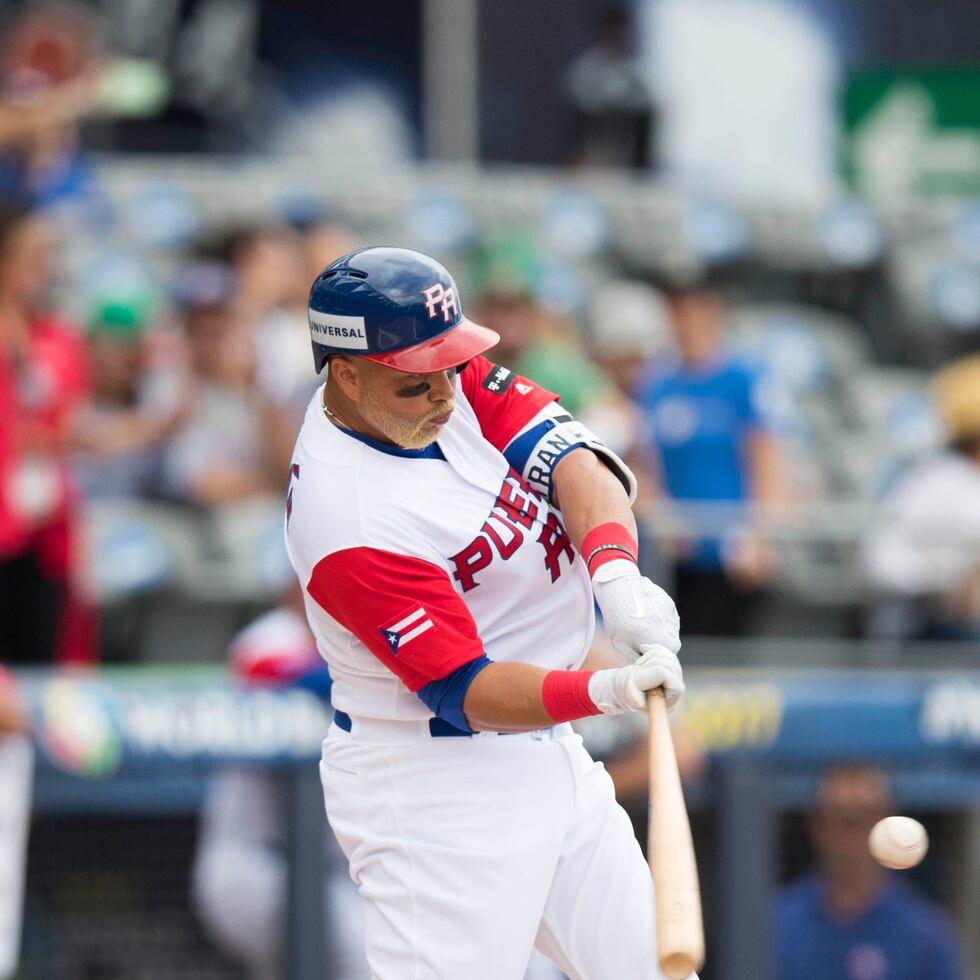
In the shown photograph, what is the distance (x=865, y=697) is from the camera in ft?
17.3

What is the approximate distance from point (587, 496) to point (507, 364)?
2.42 metres

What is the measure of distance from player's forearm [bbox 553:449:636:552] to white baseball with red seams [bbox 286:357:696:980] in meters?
0.04

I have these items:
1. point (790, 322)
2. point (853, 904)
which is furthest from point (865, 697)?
point (790, 322)

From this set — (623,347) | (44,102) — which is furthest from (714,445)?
(44,102)

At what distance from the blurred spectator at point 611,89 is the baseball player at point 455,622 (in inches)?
239

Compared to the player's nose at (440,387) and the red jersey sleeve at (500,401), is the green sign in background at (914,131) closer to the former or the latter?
the red jersey sleeve at (500,401)

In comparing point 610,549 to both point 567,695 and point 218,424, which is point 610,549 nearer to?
point 567,695

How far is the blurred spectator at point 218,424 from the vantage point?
235 inches

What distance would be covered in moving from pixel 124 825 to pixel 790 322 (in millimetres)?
4710

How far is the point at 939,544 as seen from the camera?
5.88 metres

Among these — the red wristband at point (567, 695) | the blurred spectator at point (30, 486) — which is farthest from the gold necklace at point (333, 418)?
the blurred spectator at point (30, 486)

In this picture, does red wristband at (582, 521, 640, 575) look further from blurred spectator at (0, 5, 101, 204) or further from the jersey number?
blurred spectator at (0, 5, 101, 204)

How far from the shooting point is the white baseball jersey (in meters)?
2.92

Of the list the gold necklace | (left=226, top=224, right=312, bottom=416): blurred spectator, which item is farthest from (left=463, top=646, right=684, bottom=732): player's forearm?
(left=226, top=224, right=312, bottom=416): blurred spectator
